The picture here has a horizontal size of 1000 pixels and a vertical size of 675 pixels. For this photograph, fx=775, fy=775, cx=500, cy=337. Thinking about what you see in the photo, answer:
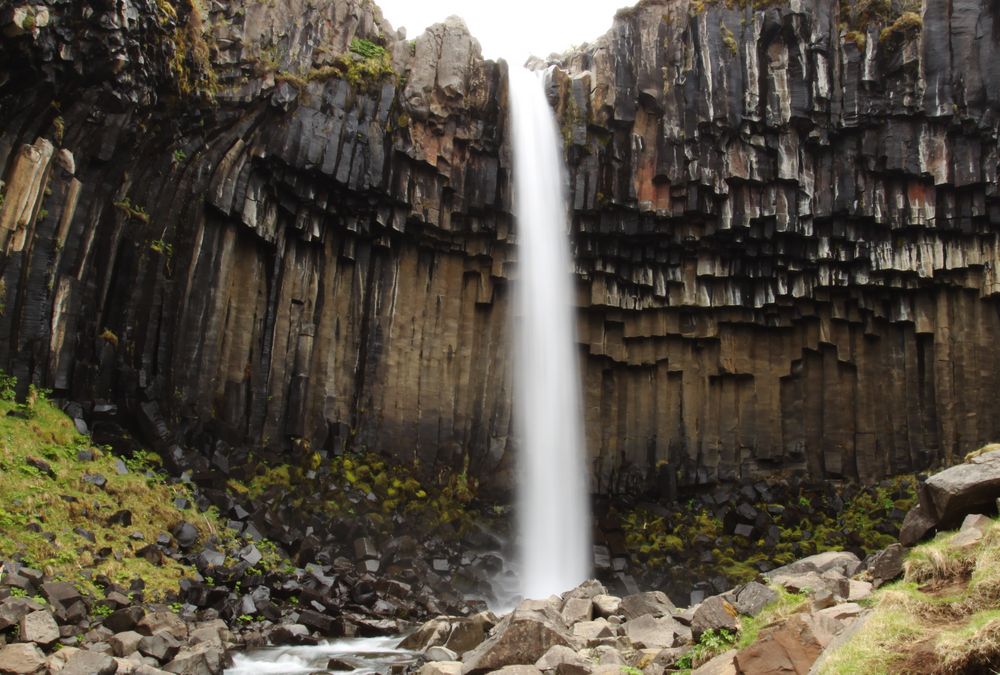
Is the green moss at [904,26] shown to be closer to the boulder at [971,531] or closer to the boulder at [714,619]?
the boulder at [971,531]

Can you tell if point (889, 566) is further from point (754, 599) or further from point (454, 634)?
point (454, 634)

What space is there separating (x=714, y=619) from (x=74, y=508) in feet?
32.9

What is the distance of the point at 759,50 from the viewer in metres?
22.2

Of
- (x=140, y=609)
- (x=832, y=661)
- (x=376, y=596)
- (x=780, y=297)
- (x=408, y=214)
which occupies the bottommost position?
(x=376, y=596)

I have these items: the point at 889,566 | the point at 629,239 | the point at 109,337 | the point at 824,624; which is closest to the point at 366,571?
the point at 109,337

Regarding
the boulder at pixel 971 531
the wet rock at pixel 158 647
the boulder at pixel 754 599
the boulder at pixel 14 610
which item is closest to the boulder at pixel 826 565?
the boulder at pixel 754 599

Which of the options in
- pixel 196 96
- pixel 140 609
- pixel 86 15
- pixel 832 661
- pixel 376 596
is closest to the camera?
pixel 832 661

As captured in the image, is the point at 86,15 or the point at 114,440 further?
the point at 114,440

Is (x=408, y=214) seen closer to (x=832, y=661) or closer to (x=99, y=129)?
(x=99, y=129)

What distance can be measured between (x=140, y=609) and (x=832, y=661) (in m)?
8.59

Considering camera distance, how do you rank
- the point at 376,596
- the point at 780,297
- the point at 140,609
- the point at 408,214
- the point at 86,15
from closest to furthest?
1. the point at 140,609
2. the point at 86,15
3. the point at 376,596
4. the point at 408,214
5. the point at 780,297

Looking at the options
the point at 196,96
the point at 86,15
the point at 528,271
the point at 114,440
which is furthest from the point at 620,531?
the point at 86,15

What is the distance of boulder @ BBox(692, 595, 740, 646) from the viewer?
7.81m

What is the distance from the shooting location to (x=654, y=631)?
964 centimetres
